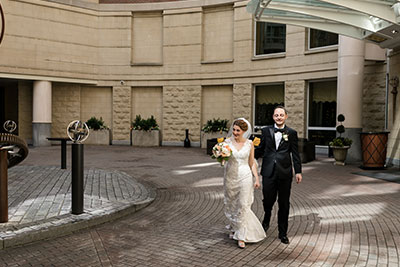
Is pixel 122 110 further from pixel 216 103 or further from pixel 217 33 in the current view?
pixel 217 33

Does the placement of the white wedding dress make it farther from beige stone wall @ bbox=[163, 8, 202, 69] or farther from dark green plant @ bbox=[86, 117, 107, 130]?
dark green plant @ bbox=[86, 117, 107, 130]

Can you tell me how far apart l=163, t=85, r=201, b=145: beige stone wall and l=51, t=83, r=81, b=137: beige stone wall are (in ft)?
18.9

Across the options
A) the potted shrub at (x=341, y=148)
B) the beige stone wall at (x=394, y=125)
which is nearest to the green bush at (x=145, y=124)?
the potted shrub at (x=341, y=148)

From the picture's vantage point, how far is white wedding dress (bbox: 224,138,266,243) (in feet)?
16.7

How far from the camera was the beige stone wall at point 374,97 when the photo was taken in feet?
50.6

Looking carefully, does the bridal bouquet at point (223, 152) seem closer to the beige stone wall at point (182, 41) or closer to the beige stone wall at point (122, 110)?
the beige stone wall at point (182, 41)

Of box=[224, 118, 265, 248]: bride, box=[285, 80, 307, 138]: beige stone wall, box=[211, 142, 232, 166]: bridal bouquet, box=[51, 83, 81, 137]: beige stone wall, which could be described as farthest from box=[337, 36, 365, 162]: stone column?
box=[51, 83, 81, 137]: beige stone wall

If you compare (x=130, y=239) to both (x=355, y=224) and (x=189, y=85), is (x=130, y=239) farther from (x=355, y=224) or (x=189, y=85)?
(x=189, y=85)

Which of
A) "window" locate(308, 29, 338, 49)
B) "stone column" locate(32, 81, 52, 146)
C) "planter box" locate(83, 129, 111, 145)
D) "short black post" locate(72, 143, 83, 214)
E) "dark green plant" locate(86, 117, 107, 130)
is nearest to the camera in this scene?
"short black post" locate(72, 143, 83, 214)

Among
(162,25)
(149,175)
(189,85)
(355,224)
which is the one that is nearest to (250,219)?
(355,224)

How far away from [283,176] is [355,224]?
1.89m

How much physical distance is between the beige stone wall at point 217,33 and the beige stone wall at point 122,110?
550cm

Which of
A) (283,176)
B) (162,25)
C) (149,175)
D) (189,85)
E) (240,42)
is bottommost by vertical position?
(149,175)

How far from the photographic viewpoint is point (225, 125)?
21.4m
